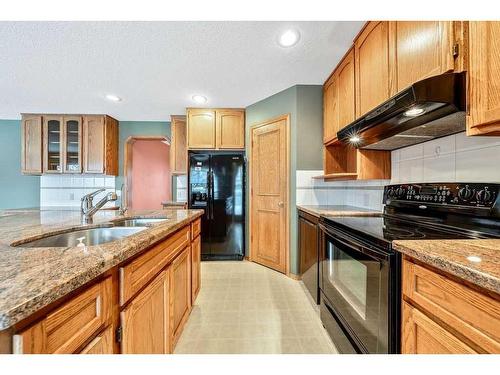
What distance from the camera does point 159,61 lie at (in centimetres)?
213

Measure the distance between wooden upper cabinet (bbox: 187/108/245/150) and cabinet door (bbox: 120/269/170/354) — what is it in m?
2.33

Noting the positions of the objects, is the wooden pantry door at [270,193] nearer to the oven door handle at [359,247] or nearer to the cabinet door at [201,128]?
the cabinet door at [201,128]

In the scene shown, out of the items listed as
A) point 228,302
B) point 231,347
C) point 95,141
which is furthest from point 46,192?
point 231,347

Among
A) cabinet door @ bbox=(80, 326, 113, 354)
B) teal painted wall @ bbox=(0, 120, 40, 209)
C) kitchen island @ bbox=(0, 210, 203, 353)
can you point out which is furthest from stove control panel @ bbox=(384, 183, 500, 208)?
teal painted wall @ bbox=(0, 120, 40, 209)

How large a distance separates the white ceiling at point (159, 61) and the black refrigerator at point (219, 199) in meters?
0.85

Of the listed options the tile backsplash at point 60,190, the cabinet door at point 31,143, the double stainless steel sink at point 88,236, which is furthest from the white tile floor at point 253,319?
the cabinet door at point 31,143

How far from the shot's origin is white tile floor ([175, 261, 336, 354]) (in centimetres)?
147

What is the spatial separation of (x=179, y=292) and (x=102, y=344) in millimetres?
870

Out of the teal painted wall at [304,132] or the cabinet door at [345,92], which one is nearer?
the cabinet door at [345,92]

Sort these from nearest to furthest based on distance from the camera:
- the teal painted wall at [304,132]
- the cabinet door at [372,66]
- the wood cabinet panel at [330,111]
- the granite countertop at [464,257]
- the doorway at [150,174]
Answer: the granite countertop at [464,257]
the cabinet door at [372,66]
the wood cabinet panel at [330,111]
the teal painted wall at [304,132]
the doorway at [150,174]

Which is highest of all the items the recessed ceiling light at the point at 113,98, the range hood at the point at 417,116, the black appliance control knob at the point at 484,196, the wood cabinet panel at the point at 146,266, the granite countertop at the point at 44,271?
the recessed ceiling light at the point at 113,98

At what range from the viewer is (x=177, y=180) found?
388 cm

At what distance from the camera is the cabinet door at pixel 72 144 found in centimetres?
351

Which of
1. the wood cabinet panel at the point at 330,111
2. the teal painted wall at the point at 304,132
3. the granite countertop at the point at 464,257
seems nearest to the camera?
the granite countertop at the point at 464,257
